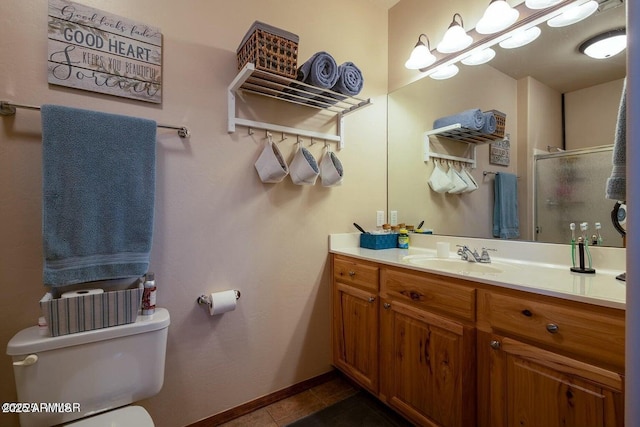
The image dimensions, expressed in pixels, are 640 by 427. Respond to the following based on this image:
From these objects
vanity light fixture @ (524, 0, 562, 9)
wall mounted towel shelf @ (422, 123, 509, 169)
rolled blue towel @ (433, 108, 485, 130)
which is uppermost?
vanity light fixture @ (524, 0, 562, 9)

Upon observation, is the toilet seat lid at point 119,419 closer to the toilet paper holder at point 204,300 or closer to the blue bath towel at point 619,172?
the toilet paper holder at point 204,300

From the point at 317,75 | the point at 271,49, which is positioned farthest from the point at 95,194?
the point at 317,75

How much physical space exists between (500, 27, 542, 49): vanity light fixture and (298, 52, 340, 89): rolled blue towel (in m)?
0.91

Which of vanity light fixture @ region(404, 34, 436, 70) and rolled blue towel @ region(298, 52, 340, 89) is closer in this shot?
rolled blue towel @ region(298, 52, 340, 89)

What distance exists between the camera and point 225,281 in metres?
1.49

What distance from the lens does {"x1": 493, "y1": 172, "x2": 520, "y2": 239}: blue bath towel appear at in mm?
1505

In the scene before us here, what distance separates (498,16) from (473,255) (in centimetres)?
120

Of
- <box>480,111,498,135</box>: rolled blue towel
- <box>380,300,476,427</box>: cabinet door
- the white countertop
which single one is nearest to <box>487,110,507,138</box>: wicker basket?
<box>480,111,498,135</box>: rolled blue towel

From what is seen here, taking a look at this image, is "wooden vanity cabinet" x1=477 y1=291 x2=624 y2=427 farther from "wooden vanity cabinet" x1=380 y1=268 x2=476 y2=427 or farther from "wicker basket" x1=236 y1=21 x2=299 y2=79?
"wicker basket" x1=236 y1=21 x2=299 y2=79

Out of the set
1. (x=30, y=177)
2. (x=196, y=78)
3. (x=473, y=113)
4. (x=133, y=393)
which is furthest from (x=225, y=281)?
(x=473, y=113)

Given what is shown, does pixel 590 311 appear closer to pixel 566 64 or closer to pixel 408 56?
pixel 566 64

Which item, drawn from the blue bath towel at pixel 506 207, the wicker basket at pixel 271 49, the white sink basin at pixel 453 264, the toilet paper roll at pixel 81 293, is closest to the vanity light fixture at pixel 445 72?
the blue bath towel at pixel 506 207

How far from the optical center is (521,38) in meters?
1.45

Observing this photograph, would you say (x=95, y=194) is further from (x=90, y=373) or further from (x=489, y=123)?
(x=489, y=123)
